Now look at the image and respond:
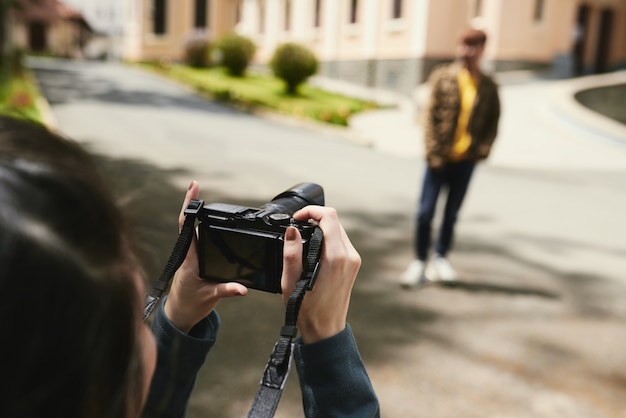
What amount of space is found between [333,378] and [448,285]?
4.13 meters

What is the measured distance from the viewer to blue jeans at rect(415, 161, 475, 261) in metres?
4.92

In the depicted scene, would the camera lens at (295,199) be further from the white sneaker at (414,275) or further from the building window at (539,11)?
the building window at (539,11)

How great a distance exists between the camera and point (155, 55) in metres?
39.3

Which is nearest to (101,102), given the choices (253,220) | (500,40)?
(500,40)

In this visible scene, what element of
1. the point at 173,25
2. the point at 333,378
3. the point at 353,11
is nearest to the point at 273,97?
the point at 353,11

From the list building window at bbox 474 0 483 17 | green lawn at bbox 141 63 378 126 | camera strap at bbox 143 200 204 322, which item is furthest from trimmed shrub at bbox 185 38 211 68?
camera strap at bbox 143 200 204 322

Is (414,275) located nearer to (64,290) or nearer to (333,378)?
(333,378)

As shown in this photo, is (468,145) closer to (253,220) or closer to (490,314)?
(490,314)

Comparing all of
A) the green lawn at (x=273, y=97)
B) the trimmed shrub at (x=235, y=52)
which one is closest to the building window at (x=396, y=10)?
the green lawn at (x=273, y=97)

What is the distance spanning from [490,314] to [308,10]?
85.4ft

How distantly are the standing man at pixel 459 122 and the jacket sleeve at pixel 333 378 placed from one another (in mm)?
3844

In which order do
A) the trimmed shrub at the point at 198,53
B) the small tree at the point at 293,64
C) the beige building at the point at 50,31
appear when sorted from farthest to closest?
the beige building at the point at 50,31, the trimmed shrub at the point at 198,53, the small tree at the point at 293,64

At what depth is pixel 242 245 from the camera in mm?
1247

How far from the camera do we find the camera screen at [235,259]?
1219 mm
